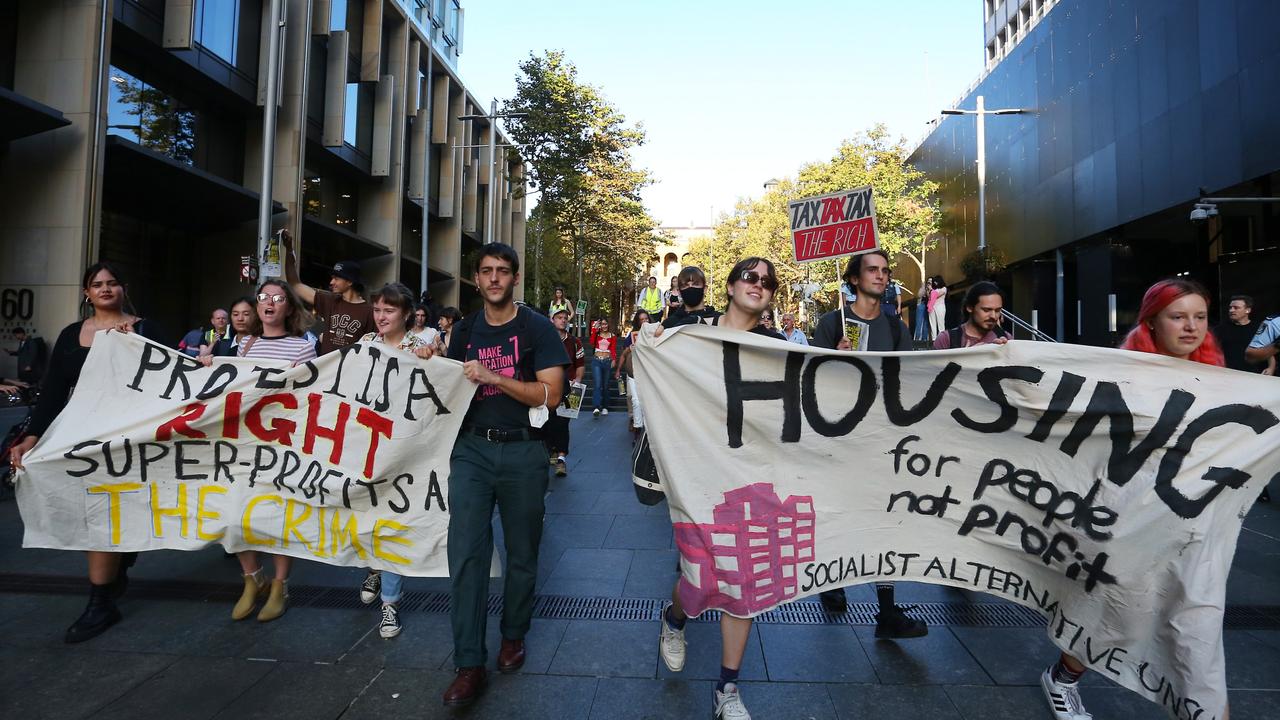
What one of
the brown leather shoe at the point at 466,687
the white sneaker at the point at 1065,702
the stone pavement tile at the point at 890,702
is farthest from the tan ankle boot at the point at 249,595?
the white sneaker at the point at 1065,702

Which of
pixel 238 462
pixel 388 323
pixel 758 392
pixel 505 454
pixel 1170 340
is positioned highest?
pixel 388 323

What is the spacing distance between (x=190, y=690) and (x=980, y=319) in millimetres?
4490

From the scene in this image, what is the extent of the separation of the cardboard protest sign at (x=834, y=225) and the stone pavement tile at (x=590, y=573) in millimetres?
3038

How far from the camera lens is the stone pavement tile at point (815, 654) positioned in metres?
3.27

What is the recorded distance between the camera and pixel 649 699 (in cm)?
305

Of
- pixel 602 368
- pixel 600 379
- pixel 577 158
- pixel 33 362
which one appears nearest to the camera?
pixel 33 362

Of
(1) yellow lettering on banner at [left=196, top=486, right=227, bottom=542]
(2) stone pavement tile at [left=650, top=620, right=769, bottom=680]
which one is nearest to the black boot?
(1) yellow lettering on banner at [left=196, top=486, right=227, bottom=542]

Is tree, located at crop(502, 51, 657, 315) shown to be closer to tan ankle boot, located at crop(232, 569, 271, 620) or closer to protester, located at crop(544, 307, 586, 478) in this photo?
protester, located at crop(544, 307, 586, 478)

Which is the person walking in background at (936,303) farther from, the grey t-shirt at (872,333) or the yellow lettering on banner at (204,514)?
the yellow lettering on banner at (204,514)

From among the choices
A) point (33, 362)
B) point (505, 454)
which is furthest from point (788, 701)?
point (33, 362)

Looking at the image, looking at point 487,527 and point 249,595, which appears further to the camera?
point 249,595

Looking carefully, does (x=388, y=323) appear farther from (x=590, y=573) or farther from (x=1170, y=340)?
(x=1170, y=340)

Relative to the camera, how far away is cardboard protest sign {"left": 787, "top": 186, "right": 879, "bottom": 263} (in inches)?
231

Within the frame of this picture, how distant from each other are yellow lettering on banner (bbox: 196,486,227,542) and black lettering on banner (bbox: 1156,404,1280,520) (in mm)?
4337
